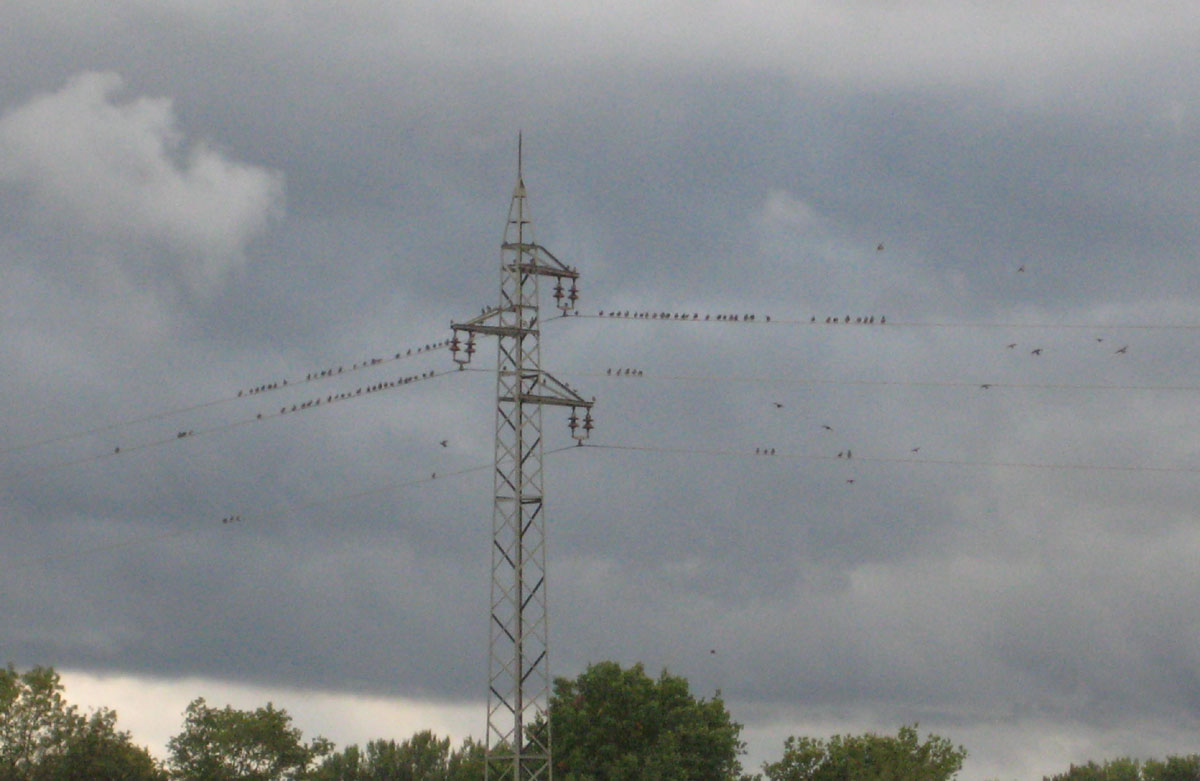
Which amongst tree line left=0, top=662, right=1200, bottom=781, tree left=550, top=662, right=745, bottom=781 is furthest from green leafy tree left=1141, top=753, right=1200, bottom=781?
tree left=550, top=662, right=745, bottom=781

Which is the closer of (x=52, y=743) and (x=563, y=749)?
(x=563, y=749)

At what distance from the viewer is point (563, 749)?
408 feet

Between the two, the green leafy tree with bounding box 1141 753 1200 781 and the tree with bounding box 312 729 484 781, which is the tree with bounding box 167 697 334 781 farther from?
the green leafy tree with bounding box 1141 753 1200 781

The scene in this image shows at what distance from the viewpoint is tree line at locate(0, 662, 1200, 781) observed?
12438 centimetres

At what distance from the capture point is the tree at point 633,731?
4806 inches

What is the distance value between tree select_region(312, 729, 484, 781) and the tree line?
148mm

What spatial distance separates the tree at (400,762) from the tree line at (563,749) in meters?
0.15

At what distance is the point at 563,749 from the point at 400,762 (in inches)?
2183

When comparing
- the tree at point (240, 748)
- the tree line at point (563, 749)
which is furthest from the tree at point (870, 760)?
the tree at point (240, 748)

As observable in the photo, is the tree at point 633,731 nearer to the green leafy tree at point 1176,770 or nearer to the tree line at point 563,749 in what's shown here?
the tree line at point 563,749

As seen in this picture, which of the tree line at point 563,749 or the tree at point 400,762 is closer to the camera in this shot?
the tree line at point 563,749

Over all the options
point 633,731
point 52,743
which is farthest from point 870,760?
point 52,743

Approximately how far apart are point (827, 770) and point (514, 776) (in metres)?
69.0

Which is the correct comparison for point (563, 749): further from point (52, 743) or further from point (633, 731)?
point (52, 743)
